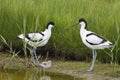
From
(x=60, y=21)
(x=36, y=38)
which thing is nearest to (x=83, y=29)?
(x=36, y=38)

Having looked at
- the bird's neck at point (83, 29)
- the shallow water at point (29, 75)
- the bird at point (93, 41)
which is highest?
the bird's neck at point (83, 29)

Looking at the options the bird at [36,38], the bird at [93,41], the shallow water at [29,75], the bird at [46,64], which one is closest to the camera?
the shallow water at [29,75]

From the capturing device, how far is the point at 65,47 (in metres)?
12.3

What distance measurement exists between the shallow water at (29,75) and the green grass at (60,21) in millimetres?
956

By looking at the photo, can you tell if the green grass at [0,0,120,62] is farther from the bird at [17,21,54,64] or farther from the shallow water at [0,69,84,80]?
the shallow water at [0,69,84,80]

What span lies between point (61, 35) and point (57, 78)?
1.77m

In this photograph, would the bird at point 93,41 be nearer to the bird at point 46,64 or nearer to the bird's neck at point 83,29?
the bird's neck at point 83,29

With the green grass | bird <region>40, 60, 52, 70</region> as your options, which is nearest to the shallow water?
bird <region>40, 60, 52, 70</region>

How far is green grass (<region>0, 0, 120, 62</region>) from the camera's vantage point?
1221 cm

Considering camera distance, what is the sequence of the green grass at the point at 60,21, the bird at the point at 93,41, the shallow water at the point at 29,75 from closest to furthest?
the shallow water at the point at 29,75 → the bird at the point at 93,41 → the green grass at the point at 60,21

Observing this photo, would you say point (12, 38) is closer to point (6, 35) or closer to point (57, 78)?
point (6, 35)

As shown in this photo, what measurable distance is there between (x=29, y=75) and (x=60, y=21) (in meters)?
2.00

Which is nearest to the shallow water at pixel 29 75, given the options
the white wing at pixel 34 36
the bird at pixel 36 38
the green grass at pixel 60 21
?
the bird at pixel 36 38

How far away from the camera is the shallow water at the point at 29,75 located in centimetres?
1091
